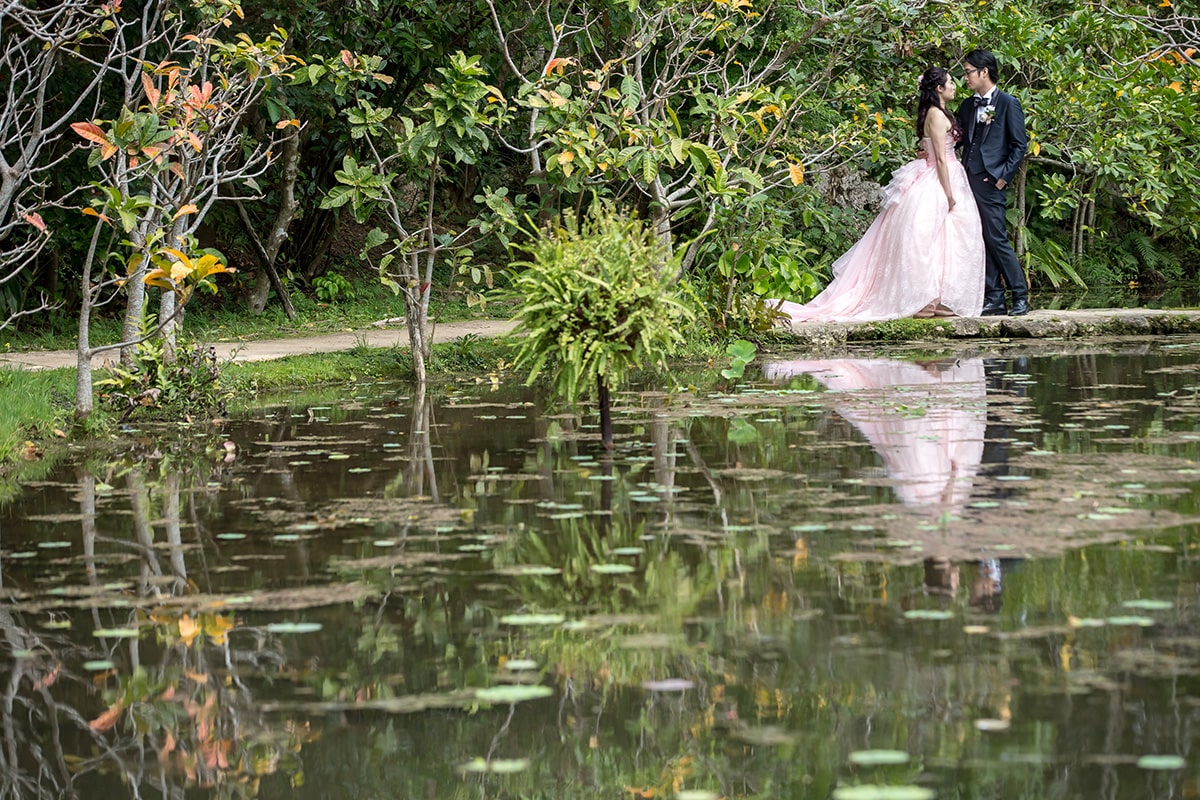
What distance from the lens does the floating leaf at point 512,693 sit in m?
3.60

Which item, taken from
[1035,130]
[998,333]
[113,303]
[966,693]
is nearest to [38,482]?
[966,693]

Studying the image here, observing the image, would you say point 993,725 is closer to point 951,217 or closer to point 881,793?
point 881,793

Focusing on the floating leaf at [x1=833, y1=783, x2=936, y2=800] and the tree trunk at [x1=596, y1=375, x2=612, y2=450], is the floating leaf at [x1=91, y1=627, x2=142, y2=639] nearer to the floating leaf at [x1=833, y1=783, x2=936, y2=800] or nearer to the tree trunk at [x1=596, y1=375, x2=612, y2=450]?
the floating leaf at [x1=833, y1=783, x2=936, y2=800]

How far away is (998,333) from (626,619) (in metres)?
8.96

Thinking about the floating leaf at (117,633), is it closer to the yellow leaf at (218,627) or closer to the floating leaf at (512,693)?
the yellow leaf at (218,627)

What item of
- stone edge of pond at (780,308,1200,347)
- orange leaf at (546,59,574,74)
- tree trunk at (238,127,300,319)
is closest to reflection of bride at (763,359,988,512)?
stone edge of pond at (780,308,1200,347)

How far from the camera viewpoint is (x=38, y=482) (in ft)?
21.8

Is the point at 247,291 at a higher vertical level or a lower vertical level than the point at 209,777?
higher

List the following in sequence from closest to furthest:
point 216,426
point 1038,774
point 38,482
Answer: point 1038,774
point 38,482
point 216,426

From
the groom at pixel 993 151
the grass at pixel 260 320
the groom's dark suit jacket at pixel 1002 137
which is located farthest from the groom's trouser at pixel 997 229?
the grass at pixel 260 320

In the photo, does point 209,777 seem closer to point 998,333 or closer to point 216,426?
point 216,426

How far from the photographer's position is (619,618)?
427 centimetres

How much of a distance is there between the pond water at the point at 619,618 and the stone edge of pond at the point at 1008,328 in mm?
5029

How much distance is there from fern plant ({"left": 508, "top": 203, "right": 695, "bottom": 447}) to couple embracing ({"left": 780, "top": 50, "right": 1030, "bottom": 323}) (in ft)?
18.5
